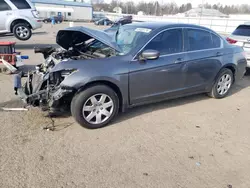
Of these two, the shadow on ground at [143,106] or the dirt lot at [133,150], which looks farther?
the shadow on ground at [143,106]

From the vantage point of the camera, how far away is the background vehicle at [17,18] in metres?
9.96

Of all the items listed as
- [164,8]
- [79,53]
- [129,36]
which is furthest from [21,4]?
[164,8]

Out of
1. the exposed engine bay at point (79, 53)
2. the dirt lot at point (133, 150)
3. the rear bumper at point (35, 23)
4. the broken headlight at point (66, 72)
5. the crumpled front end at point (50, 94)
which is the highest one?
the rear bumper at point (35, 23)

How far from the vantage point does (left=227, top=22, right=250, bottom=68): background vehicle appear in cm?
666

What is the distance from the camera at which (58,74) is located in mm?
3484

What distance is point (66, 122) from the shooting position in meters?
3.81

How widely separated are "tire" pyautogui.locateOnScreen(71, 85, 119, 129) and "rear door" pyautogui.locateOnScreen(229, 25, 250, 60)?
16.6 ft

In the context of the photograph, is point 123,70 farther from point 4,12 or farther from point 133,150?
point 4,12

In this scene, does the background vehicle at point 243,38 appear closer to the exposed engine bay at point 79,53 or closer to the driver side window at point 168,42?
the driver side window at point 168,42

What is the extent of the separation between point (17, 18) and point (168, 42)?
8.69 m

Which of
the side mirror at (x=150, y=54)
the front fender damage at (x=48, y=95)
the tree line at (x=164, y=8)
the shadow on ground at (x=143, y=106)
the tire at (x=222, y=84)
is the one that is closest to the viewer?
the front fender damage at (x=48, y=95)

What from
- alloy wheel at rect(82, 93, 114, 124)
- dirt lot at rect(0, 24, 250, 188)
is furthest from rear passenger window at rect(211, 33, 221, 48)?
alloy wheel at rect(82, 93, 114, 124)

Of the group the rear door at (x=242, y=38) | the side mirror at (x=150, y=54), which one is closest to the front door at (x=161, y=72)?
the side mirror at (x=150, y=54)

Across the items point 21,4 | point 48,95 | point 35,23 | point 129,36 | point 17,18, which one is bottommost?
point 48,95
